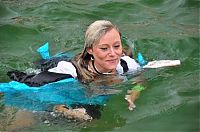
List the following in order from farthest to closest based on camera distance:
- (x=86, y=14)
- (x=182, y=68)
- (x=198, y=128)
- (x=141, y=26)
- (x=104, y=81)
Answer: (x=86, y=14)
(x=141, y=26)
(x=182, y=68)
(x=104, y=81)
(x=198, y=128)

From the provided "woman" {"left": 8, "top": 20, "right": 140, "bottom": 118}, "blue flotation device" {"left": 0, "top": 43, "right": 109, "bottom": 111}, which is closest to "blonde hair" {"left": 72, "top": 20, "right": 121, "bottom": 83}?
"woman" {"left": 8, "top": 20, "right": 140, "bottom": 118}

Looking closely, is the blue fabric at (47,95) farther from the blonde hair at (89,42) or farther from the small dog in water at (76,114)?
the small dog in water at (76,114)

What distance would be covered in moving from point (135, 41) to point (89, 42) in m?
2.64

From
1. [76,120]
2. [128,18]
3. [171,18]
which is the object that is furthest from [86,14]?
[76,120]

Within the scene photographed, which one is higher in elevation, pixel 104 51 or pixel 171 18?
pixel 104 51

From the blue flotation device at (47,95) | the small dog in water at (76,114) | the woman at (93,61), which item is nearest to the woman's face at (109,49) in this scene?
the woman at (93,61)

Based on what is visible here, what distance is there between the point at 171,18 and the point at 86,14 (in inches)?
64.4

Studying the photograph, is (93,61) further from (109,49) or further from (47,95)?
(47,95)

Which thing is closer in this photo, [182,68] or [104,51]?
[104,51]

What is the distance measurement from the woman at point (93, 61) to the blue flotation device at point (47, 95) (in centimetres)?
8

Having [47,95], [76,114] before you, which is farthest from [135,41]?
[76,114]

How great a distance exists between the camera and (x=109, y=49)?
5.23m

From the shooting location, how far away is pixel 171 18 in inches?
357

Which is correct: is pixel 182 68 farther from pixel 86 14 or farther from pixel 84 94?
pixel 86 14
